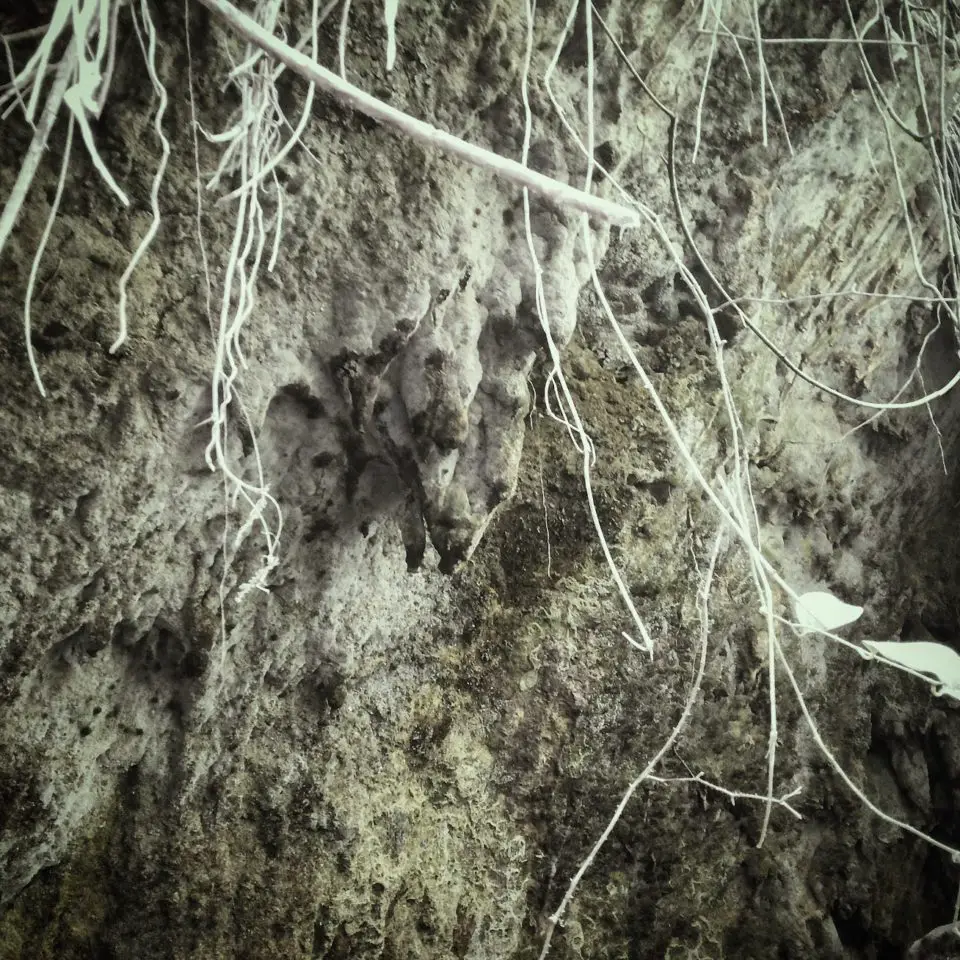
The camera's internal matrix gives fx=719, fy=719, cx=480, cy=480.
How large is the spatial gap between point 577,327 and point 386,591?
0.44 meters

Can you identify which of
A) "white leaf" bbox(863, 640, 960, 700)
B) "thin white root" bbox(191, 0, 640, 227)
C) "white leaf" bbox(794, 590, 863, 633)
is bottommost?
"white leaf" bbox(863, 640, 960, 700)

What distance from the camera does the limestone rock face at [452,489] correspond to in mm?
728

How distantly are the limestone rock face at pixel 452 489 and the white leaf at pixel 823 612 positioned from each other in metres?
0.05

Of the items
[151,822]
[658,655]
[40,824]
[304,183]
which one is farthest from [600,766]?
[304,183]

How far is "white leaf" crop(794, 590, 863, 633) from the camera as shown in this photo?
1.05 metres

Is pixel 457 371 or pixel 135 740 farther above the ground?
pixel 457 371

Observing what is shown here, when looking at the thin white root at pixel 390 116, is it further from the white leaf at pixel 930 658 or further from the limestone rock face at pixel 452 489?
the white leaf at pixel 930 658

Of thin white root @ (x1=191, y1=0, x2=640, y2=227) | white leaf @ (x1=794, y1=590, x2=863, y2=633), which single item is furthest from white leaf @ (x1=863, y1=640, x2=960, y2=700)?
thin white root @ (x1=191, y1=0, x2=640, y2=227)

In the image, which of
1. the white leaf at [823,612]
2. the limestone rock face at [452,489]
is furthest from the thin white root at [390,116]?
the white leaf at [823,612]

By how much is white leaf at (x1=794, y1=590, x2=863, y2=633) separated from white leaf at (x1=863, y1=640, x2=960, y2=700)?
50 millimetres

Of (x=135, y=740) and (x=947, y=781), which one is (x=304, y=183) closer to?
(x=135, y=740)

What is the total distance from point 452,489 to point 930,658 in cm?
77

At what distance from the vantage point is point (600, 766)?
3.33 feet

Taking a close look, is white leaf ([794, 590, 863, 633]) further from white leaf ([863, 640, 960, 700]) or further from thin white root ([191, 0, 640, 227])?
thin white root ([191, 0, 640, 227])
